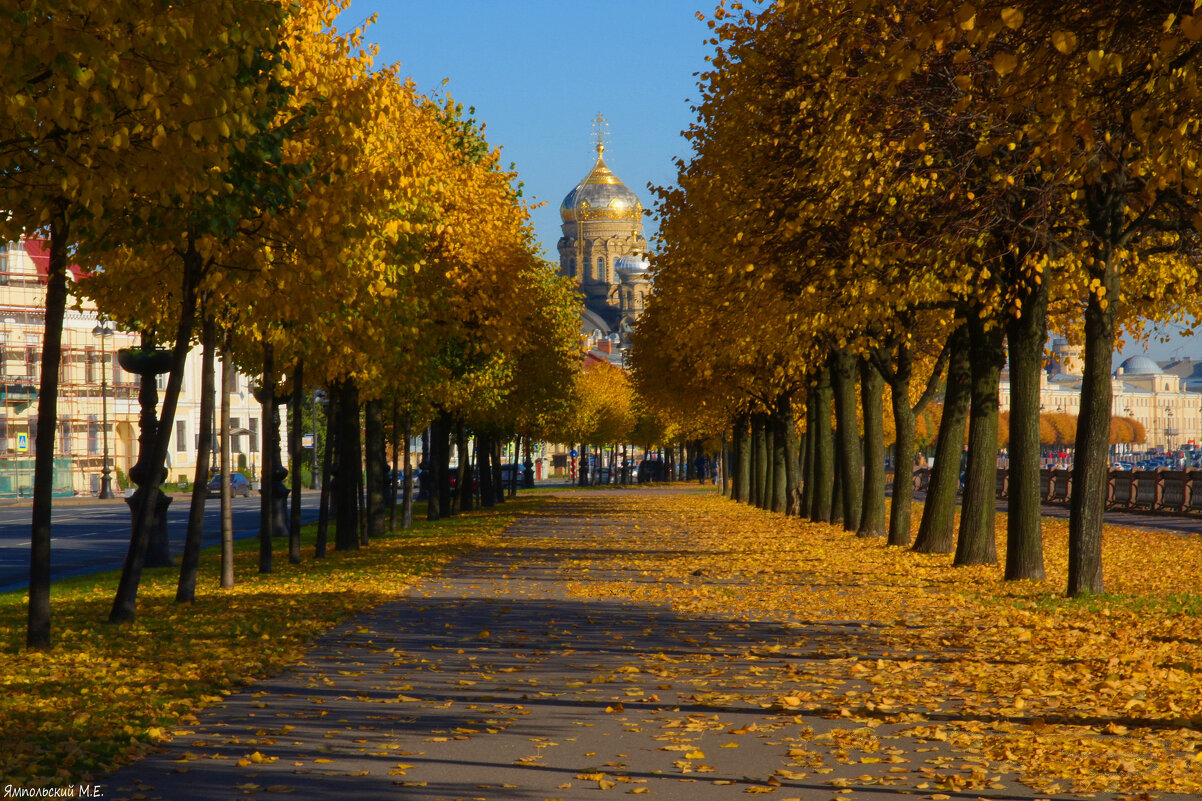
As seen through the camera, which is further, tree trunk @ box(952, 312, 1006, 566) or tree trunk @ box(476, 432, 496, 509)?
tree trunk @ box(476, 432, 496, 509)

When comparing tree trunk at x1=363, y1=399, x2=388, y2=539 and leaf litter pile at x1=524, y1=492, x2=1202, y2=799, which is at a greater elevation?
tree trunk at x1=363, y1=399, x2=388, y2=539

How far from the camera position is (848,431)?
99.8ft

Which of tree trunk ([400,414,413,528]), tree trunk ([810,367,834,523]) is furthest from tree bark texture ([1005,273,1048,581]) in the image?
tree trunk ([400,414,413,528])

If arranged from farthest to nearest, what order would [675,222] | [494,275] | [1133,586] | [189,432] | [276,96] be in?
[189,432] → [494,275] → [675,222] → [1133,586] → [276,96]

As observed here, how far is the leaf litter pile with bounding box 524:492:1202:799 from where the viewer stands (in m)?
7.53

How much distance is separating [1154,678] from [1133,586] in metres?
8.35

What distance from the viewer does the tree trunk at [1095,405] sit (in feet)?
50.4

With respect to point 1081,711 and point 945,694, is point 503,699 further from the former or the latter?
point 1081,711

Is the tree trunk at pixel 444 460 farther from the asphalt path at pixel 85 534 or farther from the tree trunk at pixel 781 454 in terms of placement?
the tree trunk at pixel 781 454

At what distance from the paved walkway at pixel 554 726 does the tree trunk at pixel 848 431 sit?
1664 centimetres

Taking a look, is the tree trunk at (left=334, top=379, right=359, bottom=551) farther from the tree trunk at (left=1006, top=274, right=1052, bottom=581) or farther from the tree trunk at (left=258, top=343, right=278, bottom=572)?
the tree trunk at (left=1006, top=274, right=1052, bottom=581)

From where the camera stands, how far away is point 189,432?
89.4 metres

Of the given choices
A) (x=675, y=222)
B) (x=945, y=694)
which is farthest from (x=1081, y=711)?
(x=675, y=222)

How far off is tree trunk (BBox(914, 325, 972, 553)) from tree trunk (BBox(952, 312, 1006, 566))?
A: 1.71 meters
